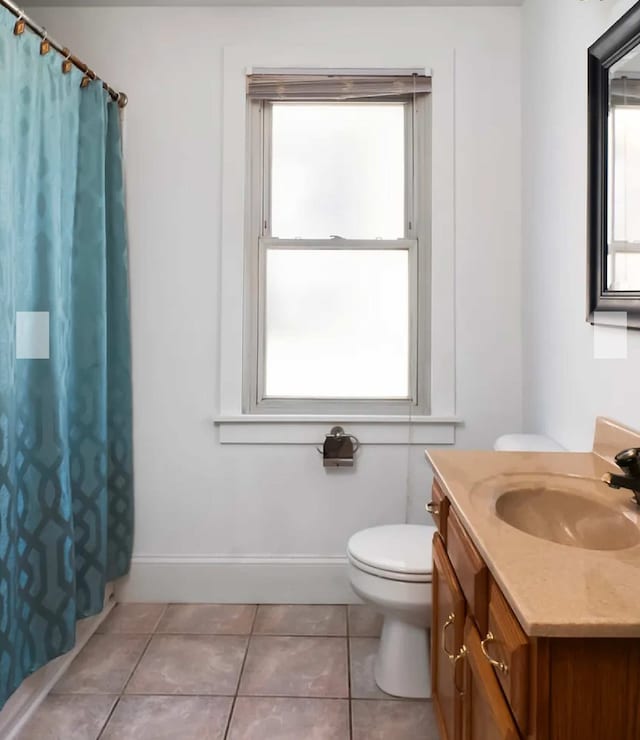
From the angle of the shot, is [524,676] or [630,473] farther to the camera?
[630,473]

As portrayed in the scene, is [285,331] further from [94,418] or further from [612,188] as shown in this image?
[612,188]

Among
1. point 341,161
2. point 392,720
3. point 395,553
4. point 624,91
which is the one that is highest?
point 341,161

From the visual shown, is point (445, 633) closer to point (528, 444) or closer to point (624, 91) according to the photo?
point (528, 444)

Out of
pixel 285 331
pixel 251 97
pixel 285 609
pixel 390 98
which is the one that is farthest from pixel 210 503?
pixel 390 98

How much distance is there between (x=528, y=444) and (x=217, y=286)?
4.46ft

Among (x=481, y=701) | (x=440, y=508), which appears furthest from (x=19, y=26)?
Result: (x=481, y=701)

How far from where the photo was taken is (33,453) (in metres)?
1.74

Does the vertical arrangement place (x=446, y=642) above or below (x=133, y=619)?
above

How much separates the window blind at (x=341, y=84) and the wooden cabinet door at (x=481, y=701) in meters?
2.07

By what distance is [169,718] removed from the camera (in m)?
1.76

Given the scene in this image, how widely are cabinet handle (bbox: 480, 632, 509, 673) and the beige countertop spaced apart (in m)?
0.13

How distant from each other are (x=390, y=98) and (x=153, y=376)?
5.02 ft

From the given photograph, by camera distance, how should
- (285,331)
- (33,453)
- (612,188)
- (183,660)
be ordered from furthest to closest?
1. (285,331)
2. (183,660)
3. (33,453)
4. (612,188)

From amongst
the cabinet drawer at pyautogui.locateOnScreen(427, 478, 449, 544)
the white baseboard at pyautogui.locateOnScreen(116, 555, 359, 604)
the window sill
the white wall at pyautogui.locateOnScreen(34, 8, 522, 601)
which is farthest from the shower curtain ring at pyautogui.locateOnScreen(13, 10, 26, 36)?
the white baseboard at pyautogui.locateOnScreen(116, 555, 359, 604)
